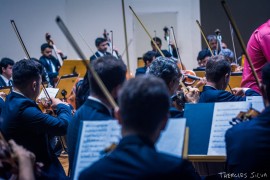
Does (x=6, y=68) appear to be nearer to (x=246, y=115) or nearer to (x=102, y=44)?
(x=102, y=44)

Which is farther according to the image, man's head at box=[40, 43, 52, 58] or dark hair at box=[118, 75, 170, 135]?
man's head at box=[40, 43, 52, 58]

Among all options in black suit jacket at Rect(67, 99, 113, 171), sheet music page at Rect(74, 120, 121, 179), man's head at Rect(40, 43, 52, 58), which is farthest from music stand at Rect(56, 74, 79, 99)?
man's head at Rect(40, 43, 52, 58)

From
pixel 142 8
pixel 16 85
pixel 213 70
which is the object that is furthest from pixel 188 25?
pixel 16 85

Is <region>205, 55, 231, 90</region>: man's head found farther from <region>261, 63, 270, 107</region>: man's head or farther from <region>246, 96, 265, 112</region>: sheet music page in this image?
<region>261, 63, 270, 107</region>: man's head

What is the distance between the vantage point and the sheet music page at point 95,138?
76.9 inches

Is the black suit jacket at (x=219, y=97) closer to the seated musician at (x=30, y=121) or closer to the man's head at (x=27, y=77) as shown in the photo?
the seated musician at (x=30, y=121)

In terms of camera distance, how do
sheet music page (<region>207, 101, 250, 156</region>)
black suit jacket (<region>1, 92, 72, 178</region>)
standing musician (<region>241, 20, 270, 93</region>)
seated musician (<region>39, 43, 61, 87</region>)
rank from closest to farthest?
sheet music page (<region>207, 101, 250, 156</region>)
black suit jacket (<region>1, 92, 72, 178</region>)
standing musician (<region>241, 20, 270, 93</region>)
seated musician (<region>39, 43, 61, 87</region>)

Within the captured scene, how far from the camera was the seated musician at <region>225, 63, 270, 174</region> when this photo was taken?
1.86 m

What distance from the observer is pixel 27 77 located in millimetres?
2818

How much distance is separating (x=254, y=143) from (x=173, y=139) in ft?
1.07

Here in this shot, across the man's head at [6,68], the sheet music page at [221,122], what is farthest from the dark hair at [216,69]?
the man's head at [6,68]

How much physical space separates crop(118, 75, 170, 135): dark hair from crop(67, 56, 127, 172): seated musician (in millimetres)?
732

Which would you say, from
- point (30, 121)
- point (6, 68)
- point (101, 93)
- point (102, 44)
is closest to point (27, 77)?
point (30, 121)

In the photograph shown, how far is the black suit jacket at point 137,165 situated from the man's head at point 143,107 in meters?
0.04
